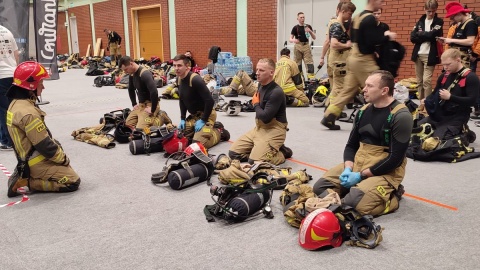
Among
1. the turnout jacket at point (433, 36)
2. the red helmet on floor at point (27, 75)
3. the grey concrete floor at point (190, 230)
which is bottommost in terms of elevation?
the grey concrete floor at point (190, 230)

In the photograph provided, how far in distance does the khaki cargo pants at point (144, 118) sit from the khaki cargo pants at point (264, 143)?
1.76 m

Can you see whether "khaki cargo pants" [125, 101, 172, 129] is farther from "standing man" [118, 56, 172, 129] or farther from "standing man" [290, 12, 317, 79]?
"standing man" [290, 12, 317, 79]

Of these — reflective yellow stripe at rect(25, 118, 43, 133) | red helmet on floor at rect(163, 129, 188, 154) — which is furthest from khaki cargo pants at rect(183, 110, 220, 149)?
reflective yellow stripe at rect(25, 118, 43, 133)

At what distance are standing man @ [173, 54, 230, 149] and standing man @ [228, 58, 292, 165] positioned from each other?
27.6 inches

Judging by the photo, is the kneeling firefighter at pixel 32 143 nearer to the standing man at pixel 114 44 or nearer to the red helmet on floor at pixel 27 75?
the red helmet on floor at pixel 27 75

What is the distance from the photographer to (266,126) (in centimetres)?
464

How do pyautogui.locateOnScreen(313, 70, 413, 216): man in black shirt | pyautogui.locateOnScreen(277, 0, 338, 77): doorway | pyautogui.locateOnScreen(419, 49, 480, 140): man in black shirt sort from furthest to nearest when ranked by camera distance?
pyautogui.locateOnScreen(277, 0, 338, 77): doorway
pyautogui.locateOnScreen(419, 49, 480, 140): man in black shirt
pyautogui.locateOnScreen(313, 70, 413, 216): man in black shirt

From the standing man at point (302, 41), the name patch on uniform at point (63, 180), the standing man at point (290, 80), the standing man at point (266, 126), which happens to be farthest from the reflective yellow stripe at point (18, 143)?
the standing man at point (302, 41)

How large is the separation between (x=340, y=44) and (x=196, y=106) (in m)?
2.62

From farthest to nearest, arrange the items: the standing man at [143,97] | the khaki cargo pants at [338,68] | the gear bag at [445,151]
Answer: the khaki cargo pants at [338,68]
the standing man at [143,97]
the gear bag at [445,151]

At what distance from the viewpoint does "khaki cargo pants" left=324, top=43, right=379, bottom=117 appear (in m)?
5.24

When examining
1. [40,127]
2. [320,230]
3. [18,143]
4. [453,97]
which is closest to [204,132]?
[40,127]

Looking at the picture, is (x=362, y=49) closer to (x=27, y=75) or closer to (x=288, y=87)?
(x=288, y=87)

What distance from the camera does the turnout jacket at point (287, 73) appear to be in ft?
26.1
